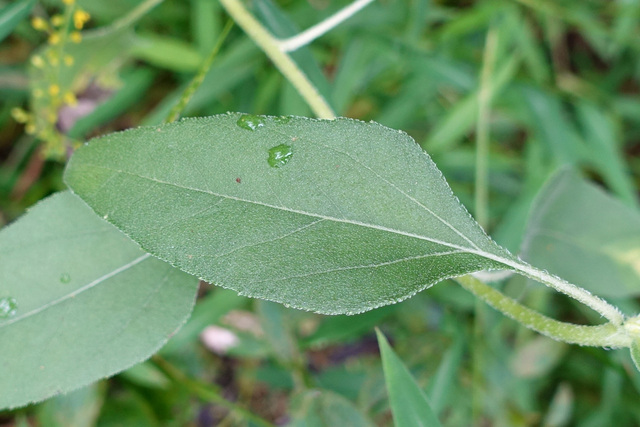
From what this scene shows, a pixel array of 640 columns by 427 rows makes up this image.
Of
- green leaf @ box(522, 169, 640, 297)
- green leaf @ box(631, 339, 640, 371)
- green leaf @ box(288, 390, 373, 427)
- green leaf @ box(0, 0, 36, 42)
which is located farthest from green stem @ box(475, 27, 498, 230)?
green leaf @ box(0, 0, 36, 42)

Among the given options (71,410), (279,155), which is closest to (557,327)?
(279,155)

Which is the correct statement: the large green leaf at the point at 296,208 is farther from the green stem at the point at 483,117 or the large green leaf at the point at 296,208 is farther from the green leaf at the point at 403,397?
the green stem at the point at 483,117

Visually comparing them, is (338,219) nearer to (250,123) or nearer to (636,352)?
(250,123)

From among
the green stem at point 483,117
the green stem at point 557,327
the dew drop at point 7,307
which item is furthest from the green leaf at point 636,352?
the green stem at point 483,117

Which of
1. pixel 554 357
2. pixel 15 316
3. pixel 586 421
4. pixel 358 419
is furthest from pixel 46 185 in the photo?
pixel 586 421

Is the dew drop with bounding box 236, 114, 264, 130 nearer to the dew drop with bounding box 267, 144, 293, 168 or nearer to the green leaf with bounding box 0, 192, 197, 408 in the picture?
the dew drop with bounding box 267, 144, 293, 168

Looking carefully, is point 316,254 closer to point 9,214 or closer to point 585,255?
point 585,255
